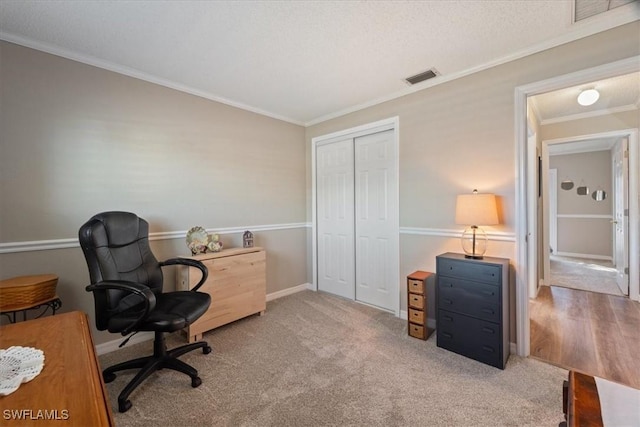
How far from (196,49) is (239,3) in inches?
26.3

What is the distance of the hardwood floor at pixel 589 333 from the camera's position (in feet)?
6.61

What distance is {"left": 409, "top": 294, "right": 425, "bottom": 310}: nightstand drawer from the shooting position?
2.44 m

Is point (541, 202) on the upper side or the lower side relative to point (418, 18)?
lower

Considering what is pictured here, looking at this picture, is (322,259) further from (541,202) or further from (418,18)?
(541,202)

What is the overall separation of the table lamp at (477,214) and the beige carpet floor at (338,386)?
0.90 metres

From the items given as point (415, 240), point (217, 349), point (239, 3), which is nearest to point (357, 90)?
point (239, 3)

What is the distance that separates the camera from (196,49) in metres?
2.12

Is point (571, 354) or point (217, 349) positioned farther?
point (217, 349)

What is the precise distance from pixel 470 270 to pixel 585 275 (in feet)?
→ 13.1

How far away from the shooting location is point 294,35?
1.95m

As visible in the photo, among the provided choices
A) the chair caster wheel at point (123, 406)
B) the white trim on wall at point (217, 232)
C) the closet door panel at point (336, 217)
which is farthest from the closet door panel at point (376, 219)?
the chair caster wheel at point (123, 406)

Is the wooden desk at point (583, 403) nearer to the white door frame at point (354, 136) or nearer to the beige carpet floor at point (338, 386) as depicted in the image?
the beige carpet floor at point (338, 386)

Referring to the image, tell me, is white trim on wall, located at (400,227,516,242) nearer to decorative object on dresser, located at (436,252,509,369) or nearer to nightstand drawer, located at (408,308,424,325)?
decorative object on dresser, located at (436,252,509,369)

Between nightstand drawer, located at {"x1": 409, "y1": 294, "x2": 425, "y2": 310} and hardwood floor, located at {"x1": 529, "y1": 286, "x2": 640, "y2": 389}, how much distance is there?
0.91 meters
